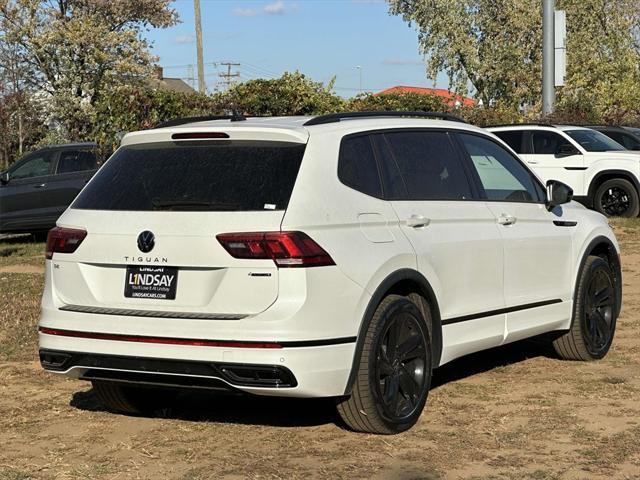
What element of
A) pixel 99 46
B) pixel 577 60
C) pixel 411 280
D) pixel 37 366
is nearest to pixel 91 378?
pixel 411 280

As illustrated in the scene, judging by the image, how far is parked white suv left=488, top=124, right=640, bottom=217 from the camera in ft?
63.5

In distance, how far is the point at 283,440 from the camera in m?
6.02

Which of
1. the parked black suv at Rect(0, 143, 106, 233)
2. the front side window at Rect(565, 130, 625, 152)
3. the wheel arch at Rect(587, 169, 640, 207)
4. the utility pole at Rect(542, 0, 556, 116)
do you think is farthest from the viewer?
the utility pole at Rect(542, 0, 556, 116)

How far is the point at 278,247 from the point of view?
5.38 metres

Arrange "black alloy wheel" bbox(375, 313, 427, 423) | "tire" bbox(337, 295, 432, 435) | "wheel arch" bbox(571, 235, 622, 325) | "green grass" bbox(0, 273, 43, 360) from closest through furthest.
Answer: "tire" bbox(337, 295, 432, 435) < "black alloy wheel" bbox(375, 313, 427, 423) < "wheel arch" bbox(571, 235, 622, 325) < "green grass" bbox(0, 273, 43, 360)

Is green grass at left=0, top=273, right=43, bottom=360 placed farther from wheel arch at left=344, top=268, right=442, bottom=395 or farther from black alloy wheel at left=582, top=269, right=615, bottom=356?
black alloy wheel at left=582, top=269, right=615, bottom=356

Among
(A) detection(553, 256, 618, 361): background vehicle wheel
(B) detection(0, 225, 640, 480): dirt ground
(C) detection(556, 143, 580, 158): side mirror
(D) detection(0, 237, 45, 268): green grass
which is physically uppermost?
(C) detection(556, 143, 580, 158): side mirror

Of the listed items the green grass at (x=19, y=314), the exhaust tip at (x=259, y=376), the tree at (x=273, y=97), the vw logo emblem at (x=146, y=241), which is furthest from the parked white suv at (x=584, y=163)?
the exhaust tip at (x=259, y=376)

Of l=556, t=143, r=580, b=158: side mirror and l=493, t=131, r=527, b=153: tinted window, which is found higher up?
l=493, t=131, r=527, b=153: tinted window

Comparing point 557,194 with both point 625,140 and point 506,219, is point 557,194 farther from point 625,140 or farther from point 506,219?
point 625,140

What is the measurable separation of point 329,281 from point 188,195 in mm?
866

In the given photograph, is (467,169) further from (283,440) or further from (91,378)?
(91,378)

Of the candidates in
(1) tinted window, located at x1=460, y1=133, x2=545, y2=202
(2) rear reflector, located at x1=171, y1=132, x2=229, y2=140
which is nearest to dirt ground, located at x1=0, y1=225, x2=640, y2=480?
(1) tinted window, located at x1=460, y1=133, x2=545, y2=202

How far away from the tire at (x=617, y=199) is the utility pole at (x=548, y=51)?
5.16 metres
